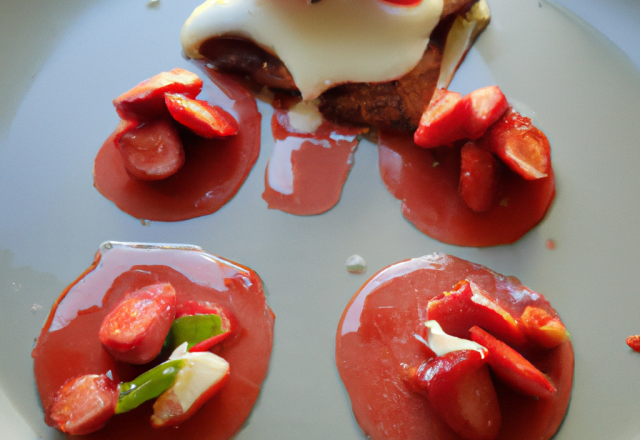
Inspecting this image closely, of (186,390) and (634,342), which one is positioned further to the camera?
(634,342)

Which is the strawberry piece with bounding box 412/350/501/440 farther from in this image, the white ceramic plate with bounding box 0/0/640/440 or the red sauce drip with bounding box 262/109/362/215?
the red sauce drip with bounding box 262/109/362/215

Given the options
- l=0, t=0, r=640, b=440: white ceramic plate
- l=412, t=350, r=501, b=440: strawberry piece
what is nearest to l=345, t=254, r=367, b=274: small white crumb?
l=0, t=0, r=640, b=440: white ceramic plate

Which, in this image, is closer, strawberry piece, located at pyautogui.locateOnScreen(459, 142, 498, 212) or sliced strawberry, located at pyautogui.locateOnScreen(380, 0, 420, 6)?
strawberry piece, located at pyautogui.locateOnScreen(459, 142, 498, 212)

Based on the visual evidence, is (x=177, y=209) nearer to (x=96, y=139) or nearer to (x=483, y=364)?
(x=96, y=139)

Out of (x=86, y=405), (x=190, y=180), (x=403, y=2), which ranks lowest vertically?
(x=86, y=405)

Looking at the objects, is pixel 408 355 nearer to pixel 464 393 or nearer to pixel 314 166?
pixel 464 393

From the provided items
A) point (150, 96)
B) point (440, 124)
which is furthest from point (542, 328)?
point (150, 96)

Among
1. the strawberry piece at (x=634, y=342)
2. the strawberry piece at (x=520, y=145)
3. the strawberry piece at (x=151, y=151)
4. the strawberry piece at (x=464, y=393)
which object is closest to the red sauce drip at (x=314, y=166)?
the strawberry piece at (x=151, y=151)

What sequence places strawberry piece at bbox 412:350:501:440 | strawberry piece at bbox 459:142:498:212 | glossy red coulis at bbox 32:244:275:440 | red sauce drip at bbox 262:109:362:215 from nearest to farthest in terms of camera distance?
strawberry piece at bbox 412:350:501:440, glossy red coulis at bbox 32:244:275:440, strawberry piece at bbox 459:142:498:212, red sauce drip at bbox 262:109:362:215
